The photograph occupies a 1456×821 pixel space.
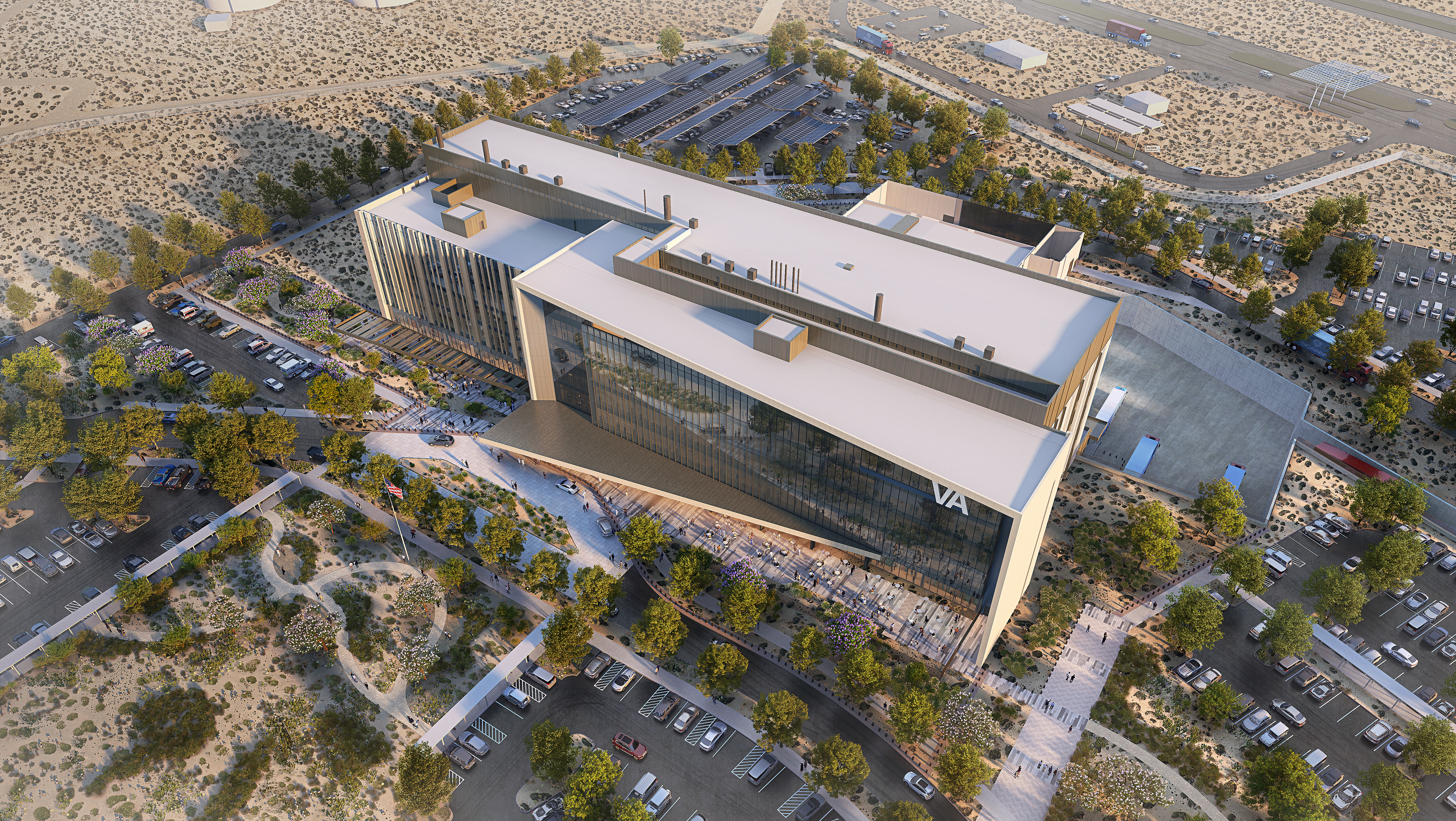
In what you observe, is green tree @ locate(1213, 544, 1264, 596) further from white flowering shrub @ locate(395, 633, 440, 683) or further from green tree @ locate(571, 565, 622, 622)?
white flowering shrub @ locate(395, 633, 440, 683)

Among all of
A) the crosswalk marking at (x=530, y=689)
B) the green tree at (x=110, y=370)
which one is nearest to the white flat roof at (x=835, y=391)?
the crosswalk marking at (x=530, y=689)

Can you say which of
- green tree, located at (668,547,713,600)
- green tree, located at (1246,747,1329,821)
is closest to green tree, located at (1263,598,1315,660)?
green tree, located at (1246,747,1329,821)

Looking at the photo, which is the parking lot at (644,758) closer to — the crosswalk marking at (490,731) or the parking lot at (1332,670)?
the crosswalk marking at (490,731)

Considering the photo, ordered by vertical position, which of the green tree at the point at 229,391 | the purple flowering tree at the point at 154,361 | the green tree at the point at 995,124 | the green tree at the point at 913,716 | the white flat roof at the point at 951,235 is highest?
the white flat roof at the point at 951,235

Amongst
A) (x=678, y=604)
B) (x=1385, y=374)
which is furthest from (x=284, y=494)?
(x=1385, y=374)

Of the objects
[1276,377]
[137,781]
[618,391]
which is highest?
[618,391]

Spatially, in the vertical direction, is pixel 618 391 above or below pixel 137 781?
above

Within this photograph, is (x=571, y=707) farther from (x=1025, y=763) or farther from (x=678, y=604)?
(x=1025, y=763)
